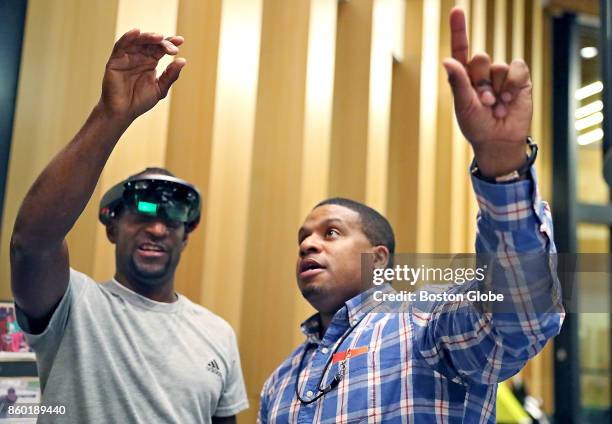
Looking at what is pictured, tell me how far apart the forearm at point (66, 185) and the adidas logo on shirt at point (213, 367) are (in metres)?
0.50

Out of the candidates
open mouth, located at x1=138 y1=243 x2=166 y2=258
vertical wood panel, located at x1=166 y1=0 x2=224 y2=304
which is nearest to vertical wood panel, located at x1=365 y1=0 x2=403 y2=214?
vertical wood panel, located at x1=166 y1=0 x2=224 y2=304

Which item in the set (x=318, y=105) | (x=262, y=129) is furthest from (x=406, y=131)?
(x=262, y=129)

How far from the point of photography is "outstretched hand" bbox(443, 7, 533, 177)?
81 cm

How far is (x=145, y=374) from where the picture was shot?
4.52 ft

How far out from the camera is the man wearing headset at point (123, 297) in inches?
42.8

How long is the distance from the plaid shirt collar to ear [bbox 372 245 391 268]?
0.21 feet

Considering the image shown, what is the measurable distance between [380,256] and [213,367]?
0.47 meters

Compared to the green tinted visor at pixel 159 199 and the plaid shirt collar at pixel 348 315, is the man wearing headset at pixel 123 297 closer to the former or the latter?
the green tinted visor at pixel 159 199

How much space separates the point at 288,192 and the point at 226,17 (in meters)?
0.54

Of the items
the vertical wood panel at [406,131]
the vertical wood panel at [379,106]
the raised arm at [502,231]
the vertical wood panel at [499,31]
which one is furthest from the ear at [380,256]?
the vertical wood panel at [499,31]

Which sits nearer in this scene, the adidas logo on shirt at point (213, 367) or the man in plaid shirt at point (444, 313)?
the man in plaid shirt at point (444, 313)

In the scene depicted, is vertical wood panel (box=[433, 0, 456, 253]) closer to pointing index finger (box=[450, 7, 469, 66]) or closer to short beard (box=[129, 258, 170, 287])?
short beard (box=[129, 258, 170, 287])

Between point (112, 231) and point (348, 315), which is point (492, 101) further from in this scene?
point (112, 231)

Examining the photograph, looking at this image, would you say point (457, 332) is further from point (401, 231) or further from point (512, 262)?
point (401, 231)
